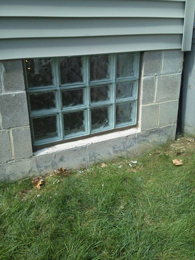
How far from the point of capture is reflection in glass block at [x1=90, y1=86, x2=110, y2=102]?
322 centimetres

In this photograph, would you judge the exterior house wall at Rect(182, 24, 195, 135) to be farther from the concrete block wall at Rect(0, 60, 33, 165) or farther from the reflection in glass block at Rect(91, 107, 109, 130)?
the concrete block wall at Rect(0, 60, 33, 165)

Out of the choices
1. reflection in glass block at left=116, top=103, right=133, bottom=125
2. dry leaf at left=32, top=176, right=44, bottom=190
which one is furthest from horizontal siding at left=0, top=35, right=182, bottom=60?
dry leaf at left=32, top=176, right=44, bottom=190

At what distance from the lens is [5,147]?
278 cm

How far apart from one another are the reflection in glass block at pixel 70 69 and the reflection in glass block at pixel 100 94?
24cm

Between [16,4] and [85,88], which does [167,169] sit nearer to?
[85,88]

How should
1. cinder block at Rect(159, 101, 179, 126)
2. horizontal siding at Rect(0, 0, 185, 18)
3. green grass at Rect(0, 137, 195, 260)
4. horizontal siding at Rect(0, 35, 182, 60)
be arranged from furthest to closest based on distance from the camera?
1. cinder block at Rect(159, 101, 179, 126)
2. horizontal siding at Rect(0, 35, 182, 60)
3. horizontal siding at Rect(0, 0, 185, 18)
4. green grass at Rect(0, 137, 195, 260)

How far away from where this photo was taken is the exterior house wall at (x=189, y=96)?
3779 millimetres

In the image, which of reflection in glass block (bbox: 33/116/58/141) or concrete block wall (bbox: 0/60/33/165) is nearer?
concrete block wall (bbox: 0/60/33/165)

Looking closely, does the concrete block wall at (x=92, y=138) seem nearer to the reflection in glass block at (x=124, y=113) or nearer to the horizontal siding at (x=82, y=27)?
the reflection in glass block at (x=124, y=113)

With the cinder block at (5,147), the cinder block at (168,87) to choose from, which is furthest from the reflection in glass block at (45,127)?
the cinder block at (168,87)

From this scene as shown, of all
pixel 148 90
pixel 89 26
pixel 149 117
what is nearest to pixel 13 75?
pixel 89 26

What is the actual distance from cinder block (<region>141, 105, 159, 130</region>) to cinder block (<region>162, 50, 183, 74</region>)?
490 mm

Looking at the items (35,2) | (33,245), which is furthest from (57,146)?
(35,2)

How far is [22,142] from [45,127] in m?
0.34
